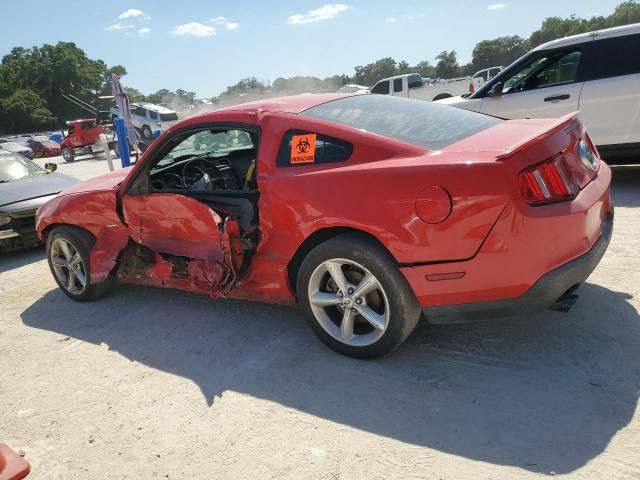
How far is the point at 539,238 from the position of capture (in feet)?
8.09

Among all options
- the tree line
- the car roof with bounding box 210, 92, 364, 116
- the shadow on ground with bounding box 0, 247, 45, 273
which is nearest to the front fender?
the car roof with bounding box 210, 92, 364, 116

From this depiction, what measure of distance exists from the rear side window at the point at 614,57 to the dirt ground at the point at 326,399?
3177 millimetres

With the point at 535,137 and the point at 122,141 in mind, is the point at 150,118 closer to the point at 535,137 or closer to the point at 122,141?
the point at 122,141

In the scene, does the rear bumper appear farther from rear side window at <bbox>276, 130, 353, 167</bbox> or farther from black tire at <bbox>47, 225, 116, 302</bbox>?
black tire at <bbox>47, 225, 116, 302</bbox>

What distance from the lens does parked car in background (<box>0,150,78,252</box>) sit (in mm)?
6395

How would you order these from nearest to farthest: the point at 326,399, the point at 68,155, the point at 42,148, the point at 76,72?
the point at 326,399
the point at 68,155
the point at 42,148
the point at 76,72

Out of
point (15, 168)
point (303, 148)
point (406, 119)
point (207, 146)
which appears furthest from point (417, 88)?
point (303, 148)

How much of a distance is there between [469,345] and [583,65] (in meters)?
4.80

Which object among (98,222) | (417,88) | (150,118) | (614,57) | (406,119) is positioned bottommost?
(98,222)

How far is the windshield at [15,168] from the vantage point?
749 centimetres

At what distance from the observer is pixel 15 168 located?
7.73 m

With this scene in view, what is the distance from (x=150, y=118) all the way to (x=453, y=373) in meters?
27.1

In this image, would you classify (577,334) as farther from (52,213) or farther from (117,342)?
(52,213)

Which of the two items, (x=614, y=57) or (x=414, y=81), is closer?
(x=614, y=57)
